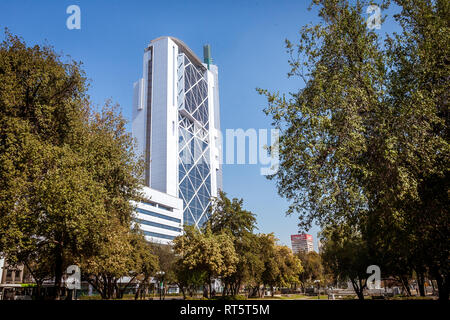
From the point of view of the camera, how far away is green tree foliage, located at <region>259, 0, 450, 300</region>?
11.2 meters

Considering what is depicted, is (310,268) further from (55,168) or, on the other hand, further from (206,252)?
(55,168)

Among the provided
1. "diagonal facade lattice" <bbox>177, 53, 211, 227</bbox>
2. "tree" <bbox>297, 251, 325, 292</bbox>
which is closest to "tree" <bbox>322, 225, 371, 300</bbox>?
"tree" <bbox>297, 251, 325, 292</bbox>

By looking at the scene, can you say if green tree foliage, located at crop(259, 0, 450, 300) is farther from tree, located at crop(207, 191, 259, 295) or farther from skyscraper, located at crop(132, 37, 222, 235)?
skyscraper, located at crop(132, 37, 222, 235)

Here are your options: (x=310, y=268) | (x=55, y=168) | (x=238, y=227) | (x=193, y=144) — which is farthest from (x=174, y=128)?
(x=55, y=168)

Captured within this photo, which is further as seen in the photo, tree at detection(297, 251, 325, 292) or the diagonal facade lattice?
the diagonal facade lattice

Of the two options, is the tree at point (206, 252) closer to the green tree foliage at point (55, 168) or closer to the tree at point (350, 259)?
the green tree foliage at point (55, 168)

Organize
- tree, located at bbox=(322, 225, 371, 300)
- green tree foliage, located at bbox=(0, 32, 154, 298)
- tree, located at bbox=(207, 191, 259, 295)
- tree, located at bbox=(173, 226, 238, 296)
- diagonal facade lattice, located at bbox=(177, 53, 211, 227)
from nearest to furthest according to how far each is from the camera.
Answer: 1. green tree foliage, located at bbox=(0, 32, 154, 298)
2. tree, located at bbox=(173, 226, 238, 296)
3. tree, located at bbox=(322, 225, 371, 300)
4. tree, located at bbox=(207, 191, 259, 295)
5. diagonal facade lattice, located at bbox=(177, 53, 211, 227)

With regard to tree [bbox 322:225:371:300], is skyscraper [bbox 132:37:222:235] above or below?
above

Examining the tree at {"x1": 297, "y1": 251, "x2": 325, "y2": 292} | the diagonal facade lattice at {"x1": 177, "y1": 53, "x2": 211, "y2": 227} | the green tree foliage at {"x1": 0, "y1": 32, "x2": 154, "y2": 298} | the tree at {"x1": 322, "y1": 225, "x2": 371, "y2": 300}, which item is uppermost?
the diagonal facade lattice at {"x1": 177, "y1": 53, "x2": 211, "y2": 227}

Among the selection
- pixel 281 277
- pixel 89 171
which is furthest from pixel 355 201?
pixel 281 277

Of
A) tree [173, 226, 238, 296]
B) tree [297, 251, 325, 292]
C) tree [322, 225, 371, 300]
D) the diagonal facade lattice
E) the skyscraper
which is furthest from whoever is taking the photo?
the diagonal facade lattice

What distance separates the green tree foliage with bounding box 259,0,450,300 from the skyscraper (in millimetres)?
105059

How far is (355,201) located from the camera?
11703 mm

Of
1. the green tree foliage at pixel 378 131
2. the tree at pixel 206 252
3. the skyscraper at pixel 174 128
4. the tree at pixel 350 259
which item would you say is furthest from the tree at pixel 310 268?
the green tree foliage at pixel 378 131
